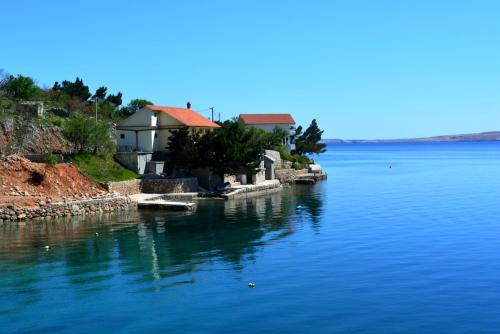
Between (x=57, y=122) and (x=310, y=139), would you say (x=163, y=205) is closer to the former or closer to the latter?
(x=57, y=122)

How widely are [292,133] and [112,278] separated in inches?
3936

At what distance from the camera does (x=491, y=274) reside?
104 feet

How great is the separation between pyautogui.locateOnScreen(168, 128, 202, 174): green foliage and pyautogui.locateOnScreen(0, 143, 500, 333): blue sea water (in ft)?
48.6

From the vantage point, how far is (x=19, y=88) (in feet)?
270

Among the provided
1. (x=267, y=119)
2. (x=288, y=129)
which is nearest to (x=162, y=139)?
(x=288, y=129)

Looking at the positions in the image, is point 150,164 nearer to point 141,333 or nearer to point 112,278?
point 112,278

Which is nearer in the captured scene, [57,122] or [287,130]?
[57,122]

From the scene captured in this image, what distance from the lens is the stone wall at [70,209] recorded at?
168 feet

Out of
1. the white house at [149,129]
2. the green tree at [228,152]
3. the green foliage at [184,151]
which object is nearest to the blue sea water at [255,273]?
the green foliage at [184,151]

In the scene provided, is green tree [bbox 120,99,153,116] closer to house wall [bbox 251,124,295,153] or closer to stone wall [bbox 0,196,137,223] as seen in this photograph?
house wall [bbox 251,124,295,153]

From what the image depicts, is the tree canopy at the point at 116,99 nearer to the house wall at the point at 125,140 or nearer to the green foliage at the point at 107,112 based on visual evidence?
the green foliage at the point at 107,112

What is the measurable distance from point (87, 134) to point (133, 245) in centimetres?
3080

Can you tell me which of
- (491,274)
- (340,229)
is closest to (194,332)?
(491,274)

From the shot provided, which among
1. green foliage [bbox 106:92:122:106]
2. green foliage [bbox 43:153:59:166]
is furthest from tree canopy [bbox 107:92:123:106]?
green foliage [bbox 43:153:59:166]
